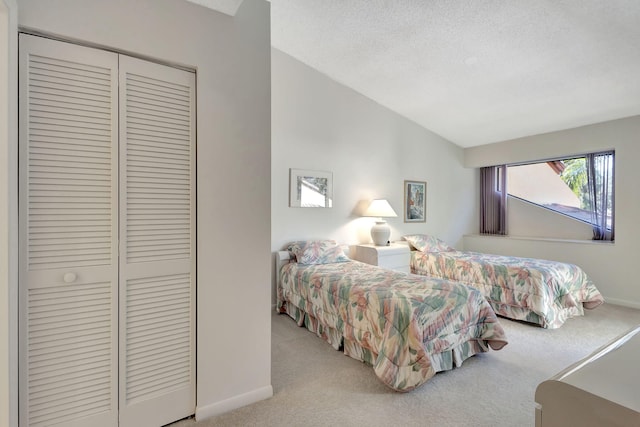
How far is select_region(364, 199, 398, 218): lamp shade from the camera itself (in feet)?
14.0

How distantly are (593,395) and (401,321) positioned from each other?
154cm

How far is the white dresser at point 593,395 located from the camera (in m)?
0.59

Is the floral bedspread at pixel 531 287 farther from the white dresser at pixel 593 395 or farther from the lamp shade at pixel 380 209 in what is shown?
the white dresser at pixel 593 395

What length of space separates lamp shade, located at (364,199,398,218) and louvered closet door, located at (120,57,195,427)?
2.94 meters

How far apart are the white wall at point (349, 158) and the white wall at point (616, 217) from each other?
134 centimetres

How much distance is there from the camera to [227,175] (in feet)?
6.01

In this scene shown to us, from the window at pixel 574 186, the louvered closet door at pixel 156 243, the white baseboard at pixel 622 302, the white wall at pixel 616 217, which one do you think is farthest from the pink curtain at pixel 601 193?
the louvered closet door at pixel 156 243

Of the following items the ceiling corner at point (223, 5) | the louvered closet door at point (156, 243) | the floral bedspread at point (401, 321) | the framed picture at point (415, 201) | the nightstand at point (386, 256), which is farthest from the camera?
the framed picture at point (415, 201)

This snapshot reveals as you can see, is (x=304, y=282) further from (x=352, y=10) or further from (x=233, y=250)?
(x=352, y=10)

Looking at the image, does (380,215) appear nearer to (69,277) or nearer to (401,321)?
(401,321)

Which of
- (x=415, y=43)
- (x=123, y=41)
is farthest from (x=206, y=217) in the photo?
(x=415, y=43)

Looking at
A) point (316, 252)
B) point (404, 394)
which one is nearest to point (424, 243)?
point (316, 252)

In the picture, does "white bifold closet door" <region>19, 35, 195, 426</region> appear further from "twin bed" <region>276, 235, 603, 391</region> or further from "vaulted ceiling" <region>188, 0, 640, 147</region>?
"vaulted ceiling" <region>188, 0, 640, 147</region>

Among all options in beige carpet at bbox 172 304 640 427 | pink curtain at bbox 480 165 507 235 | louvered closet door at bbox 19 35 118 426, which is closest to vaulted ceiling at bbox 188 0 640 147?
pink curtain at bbox 480 165 507 235
